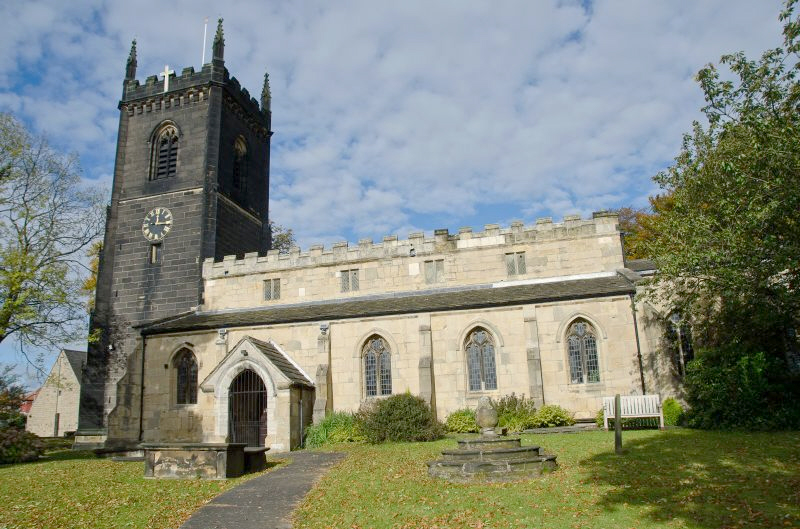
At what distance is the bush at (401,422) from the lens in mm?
20016

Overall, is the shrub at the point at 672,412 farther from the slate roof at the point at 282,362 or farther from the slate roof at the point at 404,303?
the slate roof at the point at 282,362

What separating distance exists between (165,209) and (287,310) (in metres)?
9.46

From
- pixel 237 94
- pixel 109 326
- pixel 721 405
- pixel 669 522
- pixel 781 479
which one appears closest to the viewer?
pixel 669 522

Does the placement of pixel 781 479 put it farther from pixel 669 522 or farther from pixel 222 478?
pixel 222 478

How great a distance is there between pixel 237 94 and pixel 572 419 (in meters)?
25.2

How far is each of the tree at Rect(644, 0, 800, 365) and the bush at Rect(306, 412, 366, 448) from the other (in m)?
11.4

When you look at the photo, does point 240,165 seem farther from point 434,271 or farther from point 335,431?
point 335,431

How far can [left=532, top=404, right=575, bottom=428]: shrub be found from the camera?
21062 millimetres

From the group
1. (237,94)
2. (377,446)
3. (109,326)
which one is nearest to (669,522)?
(377,446)

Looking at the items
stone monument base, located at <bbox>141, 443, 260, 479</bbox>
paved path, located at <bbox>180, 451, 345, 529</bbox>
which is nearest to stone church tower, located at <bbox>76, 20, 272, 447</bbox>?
stone monument base, located at <bbox>141, 443, 260, 479</bbox>

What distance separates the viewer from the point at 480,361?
2369 centimetres

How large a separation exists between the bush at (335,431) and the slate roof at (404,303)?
176 inches

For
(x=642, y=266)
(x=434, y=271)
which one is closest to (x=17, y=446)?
(x=434, y=271)

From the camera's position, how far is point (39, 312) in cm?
2338
